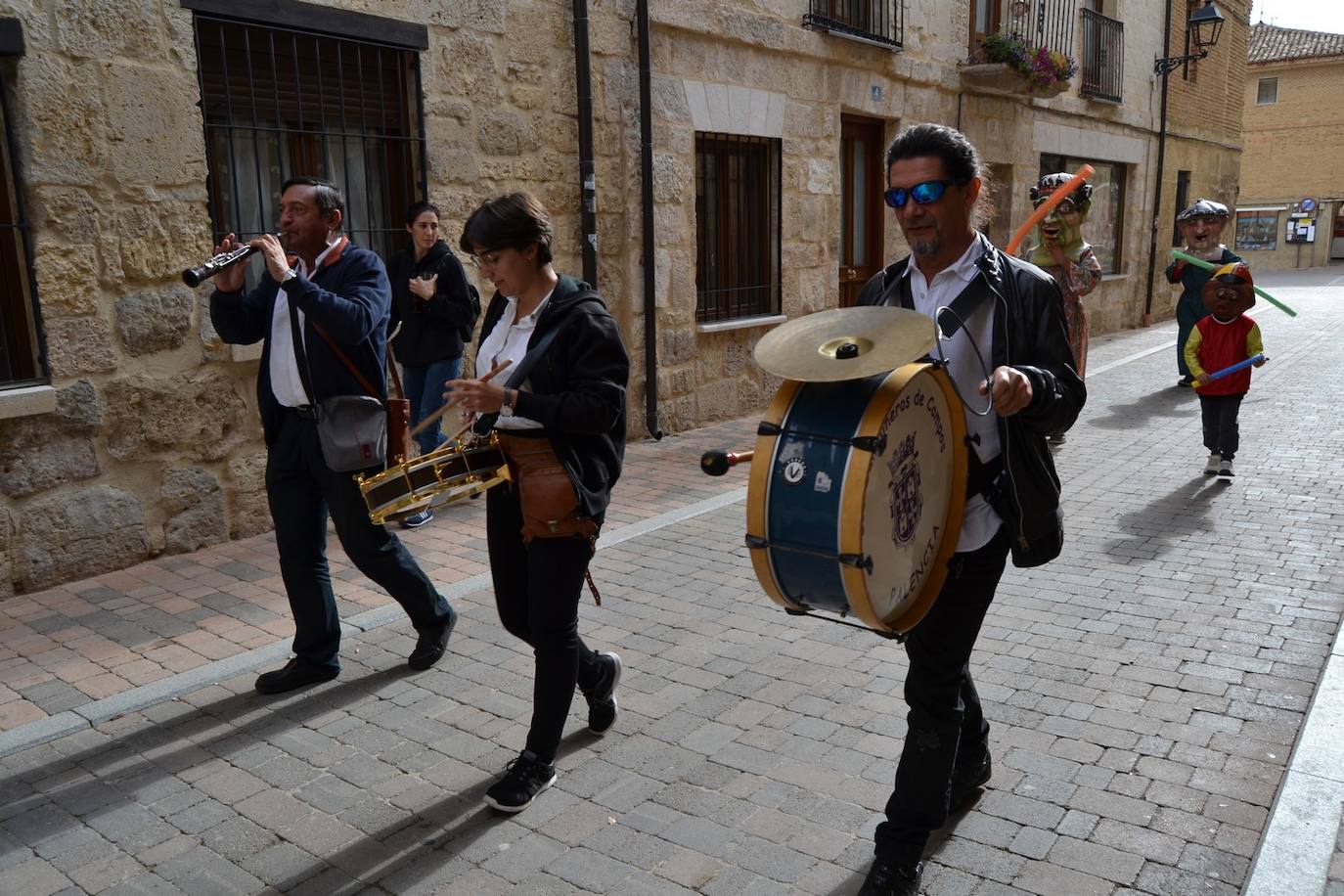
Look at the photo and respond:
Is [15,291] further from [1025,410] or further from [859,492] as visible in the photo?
[1025,410]

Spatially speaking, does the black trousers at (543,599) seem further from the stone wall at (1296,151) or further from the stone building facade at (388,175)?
the stone wall at (1296,151)

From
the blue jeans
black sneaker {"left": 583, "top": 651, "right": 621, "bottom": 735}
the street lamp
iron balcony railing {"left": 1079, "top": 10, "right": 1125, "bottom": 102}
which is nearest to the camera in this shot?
black sneaker {"left": 583, "top": 651, "right": 621, "bottom": 735}

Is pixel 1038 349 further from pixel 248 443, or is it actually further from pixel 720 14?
pixel 720 14

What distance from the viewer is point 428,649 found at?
14.2 ft

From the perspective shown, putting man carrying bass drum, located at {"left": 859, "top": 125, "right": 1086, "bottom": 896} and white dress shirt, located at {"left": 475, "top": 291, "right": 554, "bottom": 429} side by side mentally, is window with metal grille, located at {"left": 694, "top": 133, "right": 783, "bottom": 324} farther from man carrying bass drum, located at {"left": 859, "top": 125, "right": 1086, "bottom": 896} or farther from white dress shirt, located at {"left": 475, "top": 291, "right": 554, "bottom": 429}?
man carrying bass drum, located at {"left": 859, "top": 125, "right": 1086, "bottom": 896}

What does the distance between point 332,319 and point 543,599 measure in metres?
1.35

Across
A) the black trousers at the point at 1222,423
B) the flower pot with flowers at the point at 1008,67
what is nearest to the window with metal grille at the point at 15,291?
the black trousers at the point at 1222,423

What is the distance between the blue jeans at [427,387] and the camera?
21.9ft

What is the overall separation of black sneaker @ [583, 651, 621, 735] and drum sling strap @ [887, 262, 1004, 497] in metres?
1.51

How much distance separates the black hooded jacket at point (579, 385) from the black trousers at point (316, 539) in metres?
1.18

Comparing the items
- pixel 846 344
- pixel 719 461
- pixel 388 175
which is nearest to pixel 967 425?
pixel 846 344

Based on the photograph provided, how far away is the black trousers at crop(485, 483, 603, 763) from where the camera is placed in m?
3.15

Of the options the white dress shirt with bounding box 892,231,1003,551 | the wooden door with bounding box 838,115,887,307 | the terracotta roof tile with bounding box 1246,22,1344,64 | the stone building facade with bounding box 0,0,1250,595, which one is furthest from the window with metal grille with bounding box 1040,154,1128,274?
the terracotta roof tile with bounding box 1246,22,1344,64

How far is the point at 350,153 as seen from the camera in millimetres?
6914
